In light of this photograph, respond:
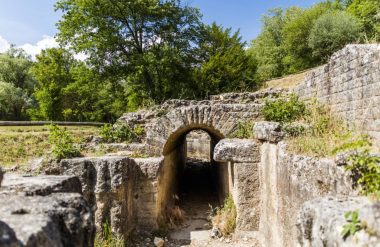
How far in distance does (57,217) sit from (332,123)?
17.7 ft

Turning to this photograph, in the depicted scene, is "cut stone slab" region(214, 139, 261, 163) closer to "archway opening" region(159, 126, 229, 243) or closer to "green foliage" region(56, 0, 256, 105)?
"archway opening" region(159, 126, 229, 243)

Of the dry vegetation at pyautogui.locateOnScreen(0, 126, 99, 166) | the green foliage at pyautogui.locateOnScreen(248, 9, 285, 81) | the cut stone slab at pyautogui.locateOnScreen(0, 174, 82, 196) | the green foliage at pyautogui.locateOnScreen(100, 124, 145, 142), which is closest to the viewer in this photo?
the cut stone slab at pyautogui.locateOnScreen(0, 174, 82, 196)

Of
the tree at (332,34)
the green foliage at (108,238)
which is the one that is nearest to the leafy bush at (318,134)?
the green foliage at (108,238)

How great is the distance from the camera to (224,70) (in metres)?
17.6

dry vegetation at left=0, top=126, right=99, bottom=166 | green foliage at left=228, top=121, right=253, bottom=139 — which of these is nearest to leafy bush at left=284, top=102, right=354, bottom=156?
green foliage at left=228, top=121, right=253, bottom=139

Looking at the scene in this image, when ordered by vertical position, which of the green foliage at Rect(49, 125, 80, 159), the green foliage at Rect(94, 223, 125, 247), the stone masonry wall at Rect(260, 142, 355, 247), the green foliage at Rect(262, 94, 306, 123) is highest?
the green foliage at Rect(262, 94, 306, 123)

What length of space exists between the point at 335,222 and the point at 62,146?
6135 millimetres

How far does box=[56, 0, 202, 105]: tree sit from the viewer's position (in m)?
17.8

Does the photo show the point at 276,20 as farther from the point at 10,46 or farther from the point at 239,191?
the point at 239,191

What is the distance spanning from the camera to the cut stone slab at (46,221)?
54.2 inches

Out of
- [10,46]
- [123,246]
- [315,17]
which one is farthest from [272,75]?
[10,46]

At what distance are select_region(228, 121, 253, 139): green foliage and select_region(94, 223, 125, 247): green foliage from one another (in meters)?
3.43

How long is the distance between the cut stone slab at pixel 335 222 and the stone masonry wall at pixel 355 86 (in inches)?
103

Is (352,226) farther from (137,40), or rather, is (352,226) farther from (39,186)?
(137,40)
